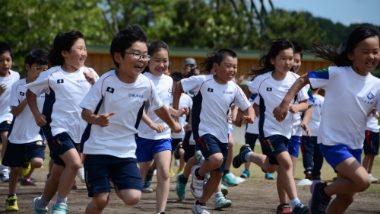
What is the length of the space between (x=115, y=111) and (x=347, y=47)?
7.61 ft

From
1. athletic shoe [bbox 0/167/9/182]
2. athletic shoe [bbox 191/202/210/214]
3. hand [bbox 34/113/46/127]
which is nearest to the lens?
hand [bbox 34/113/46/127]

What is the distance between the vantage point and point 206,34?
3888cm

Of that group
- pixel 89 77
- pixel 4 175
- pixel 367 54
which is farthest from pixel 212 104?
pixel 4 175

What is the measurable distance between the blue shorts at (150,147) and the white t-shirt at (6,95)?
10.1ft

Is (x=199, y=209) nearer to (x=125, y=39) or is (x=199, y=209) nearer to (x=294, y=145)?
(x=294, y=145)

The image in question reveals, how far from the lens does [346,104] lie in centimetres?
663

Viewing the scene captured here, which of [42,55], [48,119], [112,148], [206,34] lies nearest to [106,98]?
[112,148]

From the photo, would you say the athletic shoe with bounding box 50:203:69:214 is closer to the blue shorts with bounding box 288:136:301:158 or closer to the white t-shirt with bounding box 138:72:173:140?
the white t-shirt with bounding box 138:72:173:140

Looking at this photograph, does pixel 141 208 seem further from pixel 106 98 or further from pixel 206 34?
pixel 206 34

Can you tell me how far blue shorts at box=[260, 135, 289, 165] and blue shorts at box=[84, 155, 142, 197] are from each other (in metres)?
2.48

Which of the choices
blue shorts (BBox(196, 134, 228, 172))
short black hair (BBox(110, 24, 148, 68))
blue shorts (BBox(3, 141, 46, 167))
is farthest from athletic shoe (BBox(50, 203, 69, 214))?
blue shorts (BBox(3, 141, 46, 167))

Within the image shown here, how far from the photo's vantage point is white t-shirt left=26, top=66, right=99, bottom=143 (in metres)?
7.65

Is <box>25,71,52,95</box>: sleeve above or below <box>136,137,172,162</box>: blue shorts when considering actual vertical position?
above

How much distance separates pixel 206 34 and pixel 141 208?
30.4 meters
